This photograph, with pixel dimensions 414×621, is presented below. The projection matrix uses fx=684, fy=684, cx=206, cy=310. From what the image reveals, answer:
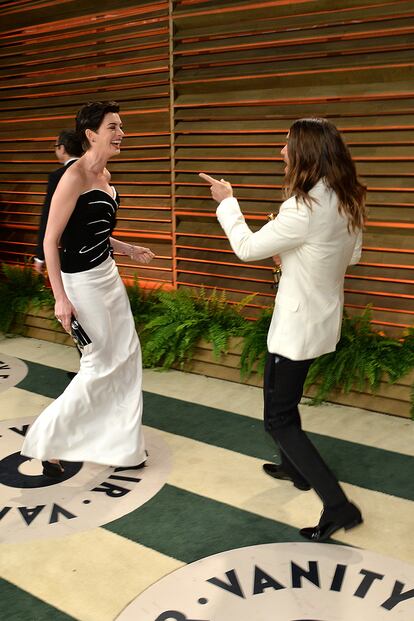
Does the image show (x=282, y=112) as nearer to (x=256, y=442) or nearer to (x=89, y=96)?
(x=89, y=96)

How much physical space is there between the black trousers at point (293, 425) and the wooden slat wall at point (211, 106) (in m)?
2.12

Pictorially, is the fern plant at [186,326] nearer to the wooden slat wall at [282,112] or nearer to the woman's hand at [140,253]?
the wooden slat wall at [282,112]

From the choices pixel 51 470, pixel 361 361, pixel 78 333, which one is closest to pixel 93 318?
pixel 78 333

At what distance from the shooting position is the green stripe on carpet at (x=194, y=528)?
3.18 meters

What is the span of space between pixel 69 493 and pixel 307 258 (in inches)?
73.6

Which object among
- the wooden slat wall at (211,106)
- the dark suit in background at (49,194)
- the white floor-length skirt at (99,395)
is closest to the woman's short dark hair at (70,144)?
the dark suit in background at (49,194)

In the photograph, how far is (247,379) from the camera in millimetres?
5500

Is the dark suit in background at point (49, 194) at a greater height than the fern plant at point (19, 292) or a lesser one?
greater

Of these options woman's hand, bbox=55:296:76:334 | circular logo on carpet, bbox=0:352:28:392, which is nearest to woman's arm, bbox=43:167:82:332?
woman's hand, bbox=55:296:76:334

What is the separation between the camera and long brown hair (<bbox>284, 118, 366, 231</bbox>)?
9.53ft

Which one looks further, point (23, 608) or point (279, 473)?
point (279, 473)

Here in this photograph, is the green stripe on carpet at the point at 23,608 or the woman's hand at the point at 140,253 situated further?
the woman's hand at the point at 140,253

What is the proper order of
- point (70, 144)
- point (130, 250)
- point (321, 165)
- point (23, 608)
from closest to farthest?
1. point (23, 608)
2. point (321, 165)
3. point (130, 250)
4. point (70, 144)

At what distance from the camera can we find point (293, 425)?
318cm
